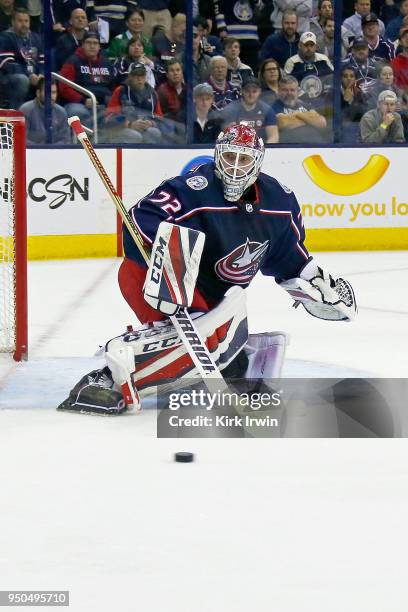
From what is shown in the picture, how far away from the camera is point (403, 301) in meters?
7.17

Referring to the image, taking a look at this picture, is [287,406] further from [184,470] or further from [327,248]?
[327,248]

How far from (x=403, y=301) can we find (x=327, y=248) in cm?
218

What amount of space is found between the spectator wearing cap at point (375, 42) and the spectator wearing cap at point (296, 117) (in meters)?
0.69

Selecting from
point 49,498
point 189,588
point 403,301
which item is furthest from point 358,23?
point 189,588

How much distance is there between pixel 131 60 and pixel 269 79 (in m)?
1.02

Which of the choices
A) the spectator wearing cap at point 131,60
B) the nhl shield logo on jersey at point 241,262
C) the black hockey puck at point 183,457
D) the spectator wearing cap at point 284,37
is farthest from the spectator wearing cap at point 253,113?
the black hockey puck at point 183,457

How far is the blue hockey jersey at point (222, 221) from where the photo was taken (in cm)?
454

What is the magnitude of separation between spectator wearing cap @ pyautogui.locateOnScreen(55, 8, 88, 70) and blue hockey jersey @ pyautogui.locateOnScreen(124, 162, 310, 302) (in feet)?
14.2

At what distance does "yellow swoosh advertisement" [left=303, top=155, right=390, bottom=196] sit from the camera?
9188 mm

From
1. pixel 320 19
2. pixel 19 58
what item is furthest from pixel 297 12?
pixel 19 58

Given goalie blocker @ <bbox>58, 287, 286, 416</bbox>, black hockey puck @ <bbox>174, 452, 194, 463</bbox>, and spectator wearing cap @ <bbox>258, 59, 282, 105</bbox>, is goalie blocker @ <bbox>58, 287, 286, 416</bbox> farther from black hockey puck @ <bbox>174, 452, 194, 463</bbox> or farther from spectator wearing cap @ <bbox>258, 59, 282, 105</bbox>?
spectator wearing cap @ <bbox>258, 59, 282, 105</bbox>

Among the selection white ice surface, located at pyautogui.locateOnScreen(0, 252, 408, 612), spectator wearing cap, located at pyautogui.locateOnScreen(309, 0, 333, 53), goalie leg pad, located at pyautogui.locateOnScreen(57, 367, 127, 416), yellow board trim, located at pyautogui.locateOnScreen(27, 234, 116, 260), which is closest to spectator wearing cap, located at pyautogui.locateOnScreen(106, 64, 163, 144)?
yellow board trim, located at pyautogui.locateOnScreen(27, 234, 116, 260)

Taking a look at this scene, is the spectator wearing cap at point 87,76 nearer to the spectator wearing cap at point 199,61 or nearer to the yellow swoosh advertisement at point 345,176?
the spectator wearing cap at point 199,61

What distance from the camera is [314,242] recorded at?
A: 9266 mm
